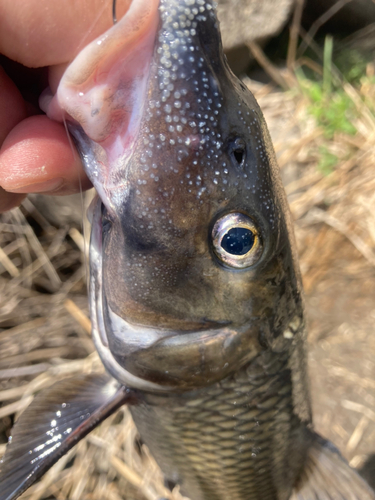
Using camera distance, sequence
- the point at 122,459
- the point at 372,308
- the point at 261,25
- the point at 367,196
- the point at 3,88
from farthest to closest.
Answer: the point at 261,25 < the point at 367,196 < the point at 372,308 < the point at 122,459 < the point at 3,88

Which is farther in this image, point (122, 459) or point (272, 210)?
point (122, 459)

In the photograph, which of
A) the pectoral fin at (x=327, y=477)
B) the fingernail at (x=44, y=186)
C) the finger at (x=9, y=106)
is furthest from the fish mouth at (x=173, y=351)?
the pectoral fin at (x=327, y=477)

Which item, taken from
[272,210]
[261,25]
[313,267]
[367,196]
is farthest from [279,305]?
[261,25]

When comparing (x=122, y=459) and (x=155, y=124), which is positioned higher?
(x=155, y=124)

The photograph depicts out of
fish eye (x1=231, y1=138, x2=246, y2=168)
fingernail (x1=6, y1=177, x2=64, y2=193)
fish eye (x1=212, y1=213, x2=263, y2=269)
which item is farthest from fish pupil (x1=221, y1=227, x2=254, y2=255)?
fingernail (x1=6, y1=177, x2=64, y2=193)

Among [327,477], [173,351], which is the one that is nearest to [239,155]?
[173,351]

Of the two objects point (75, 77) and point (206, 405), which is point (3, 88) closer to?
point (75, 77)
